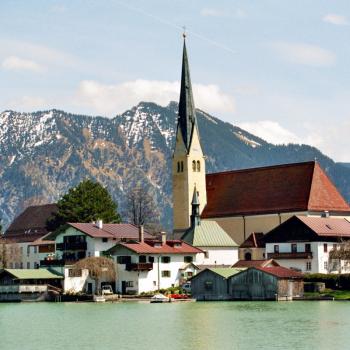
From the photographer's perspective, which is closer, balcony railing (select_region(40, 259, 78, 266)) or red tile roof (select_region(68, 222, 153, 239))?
balcony railing (select_region(40, 259, 78, 266))

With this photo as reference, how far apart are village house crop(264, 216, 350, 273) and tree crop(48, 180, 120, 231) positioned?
2554 centimetres

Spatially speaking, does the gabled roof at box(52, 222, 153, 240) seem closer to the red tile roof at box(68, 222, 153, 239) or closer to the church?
the red tile roof at box(68, 222, 153, 239)

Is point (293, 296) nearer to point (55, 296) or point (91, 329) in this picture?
point (55, 296)

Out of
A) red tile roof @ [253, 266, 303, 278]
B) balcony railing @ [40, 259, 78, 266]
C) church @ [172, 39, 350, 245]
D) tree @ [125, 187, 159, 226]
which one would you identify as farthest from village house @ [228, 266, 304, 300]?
tree @ [125, 187, 159, 226]

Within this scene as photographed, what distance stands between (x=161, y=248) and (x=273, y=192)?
85.9 feet

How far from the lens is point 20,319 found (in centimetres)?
7506

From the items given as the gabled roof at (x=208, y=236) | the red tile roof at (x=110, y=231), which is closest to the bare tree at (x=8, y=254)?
the red tile roof at (x=110, y=231)

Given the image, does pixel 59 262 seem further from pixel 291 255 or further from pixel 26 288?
pixel 291 255

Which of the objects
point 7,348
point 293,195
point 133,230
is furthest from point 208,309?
point 293,195

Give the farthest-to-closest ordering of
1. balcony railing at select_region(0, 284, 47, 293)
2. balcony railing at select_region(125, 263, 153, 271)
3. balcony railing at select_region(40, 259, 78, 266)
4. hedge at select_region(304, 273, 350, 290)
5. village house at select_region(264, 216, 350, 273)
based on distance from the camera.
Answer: balcony railing at select_region(40, 259, 78, 266) < village house at select_region(264, 216, 350, 273) < balcony railing at select_region(125, 263, 153, 271) < balcony railing at select_region(0, 284, 47, 293) < hedge at select_region(304, 273, 350, 290)

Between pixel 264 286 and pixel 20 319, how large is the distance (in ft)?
86.8

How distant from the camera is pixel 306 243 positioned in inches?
4289

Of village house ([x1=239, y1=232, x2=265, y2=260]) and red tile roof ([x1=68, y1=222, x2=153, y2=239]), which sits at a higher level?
red tile roof ([x1=68, y1=222, x2=153, y2=239])

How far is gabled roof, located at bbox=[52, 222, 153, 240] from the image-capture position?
366ft
